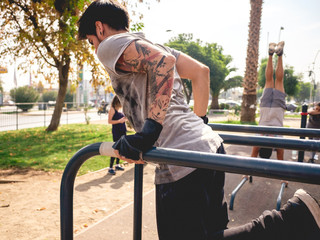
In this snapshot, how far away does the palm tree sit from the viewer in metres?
12.9

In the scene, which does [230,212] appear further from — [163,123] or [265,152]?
[163,123]

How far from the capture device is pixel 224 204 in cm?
145

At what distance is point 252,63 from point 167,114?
12.9 metres

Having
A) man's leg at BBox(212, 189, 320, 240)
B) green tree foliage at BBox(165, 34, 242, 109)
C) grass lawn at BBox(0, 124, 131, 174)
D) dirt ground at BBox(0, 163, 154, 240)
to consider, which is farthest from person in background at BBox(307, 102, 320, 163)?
green tree foliage at BBox(165, 34, 242, 109)

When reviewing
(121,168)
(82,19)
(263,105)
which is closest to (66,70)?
(121,168)

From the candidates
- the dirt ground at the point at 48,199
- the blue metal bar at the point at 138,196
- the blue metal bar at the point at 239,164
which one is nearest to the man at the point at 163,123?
the blue metal bar at the point at 239,164

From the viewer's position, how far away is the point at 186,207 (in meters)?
1.27

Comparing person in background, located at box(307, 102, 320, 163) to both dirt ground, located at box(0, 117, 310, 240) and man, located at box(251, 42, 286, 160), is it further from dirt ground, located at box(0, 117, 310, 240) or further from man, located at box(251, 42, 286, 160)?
dirt ground, located at box(0, 117, 310, 240)

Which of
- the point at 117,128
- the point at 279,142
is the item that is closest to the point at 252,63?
the point at 117,128

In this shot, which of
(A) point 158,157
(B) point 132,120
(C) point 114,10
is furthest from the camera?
(B) point 132,120

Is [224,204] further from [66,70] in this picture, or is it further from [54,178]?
[66,70]

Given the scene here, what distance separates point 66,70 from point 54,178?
8.11m

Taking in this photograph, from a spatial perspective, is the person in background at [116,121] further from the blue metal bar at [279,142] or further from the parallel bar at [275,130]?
the blue metal bar at [279,142]

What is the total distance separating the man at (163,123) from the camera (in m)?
1.21
